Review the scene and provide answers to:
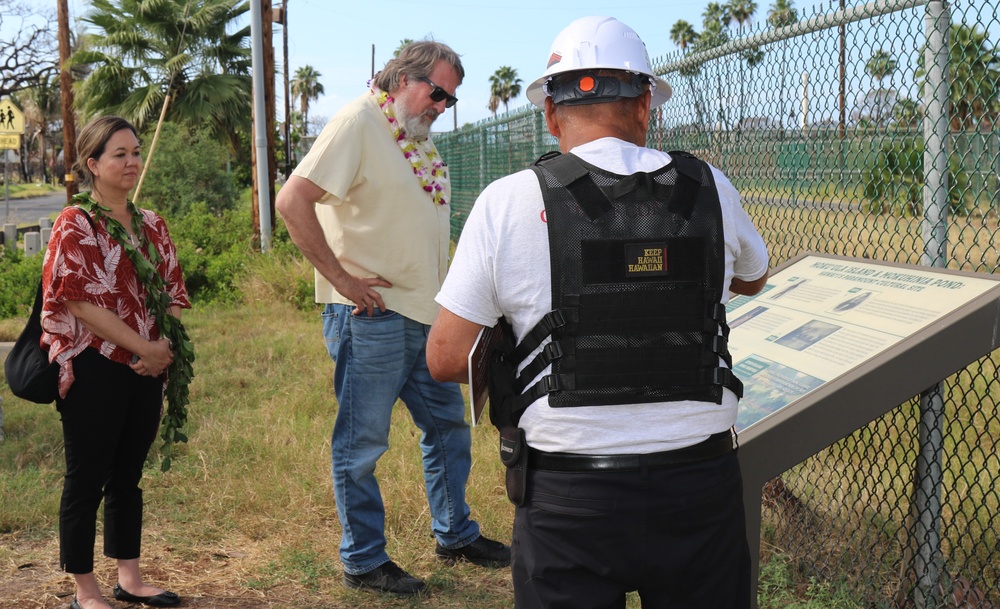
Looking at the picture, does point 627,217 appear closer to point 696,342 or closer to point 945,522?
point 696,342

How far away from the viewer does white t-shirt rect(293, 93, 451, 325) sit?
11.4 feet

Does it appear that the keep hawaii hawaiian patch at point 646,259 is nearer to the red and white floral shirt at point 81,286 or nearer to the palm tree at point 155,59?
the red and white floral shirt at point 81,286

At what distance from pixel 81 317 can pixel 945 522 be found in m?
3.60

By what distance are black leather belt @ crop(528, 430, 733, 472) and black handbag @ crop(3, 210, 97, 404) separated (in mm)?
2188

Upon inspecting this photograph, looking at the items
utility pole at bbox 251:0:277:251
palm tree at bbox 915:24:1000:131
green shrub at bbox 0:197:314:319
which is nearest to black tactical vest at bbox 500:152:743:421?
palm tree at bbox 915:24:1000:131

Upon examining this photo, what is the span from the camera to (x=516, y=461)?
6.58 feet

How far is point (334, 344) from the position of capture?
3.74 m

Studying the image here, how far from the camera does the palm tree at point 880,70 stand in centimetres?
325

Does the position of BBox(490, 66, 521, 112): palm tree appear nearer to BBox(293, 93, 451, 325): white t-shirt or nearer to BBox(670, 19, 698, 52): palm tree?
BBox(670, 19, 698, 52): palm tree

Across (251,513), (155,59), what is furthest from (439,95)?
(155,59)

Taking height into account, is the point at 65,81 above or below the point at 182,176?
above

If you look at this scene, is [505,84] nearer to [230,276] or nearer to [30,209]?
[30,209]

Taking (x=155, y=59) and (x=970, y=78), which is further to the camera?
(x=155, y=59)

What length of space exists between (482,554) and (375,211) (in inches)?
63.6
